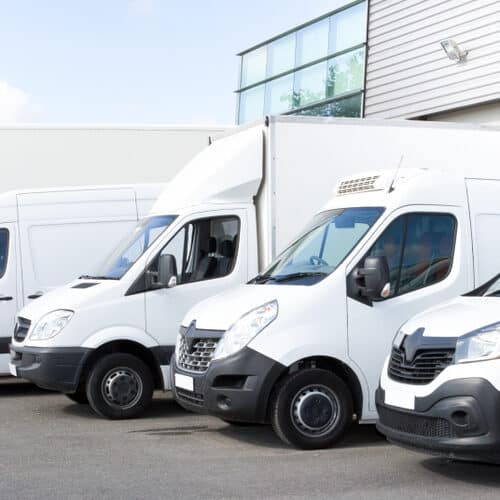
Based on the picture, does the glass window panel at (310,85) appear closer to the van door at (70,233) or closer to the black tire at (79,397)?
the van door at (70,233)

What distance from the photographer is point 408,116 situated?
19578 mm

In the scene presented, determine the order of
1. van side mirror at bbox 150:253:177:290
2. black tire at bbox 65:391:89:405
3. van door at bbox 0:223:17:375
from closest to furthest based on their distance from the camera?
van side mirror at bbox 150:253:177:290 < black tire at bbox 65:391:89:405 < van door at bbox 0:223:17:375

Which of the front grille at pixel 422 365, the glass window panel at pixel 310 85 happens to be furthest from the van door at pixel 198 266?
the glass window panel at pixel 310 85

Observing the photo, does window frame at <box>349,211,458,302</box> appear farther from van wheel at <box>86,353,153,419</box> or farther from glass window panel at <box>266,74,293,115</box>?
glass window panel at <box>266,74,293,115</box>

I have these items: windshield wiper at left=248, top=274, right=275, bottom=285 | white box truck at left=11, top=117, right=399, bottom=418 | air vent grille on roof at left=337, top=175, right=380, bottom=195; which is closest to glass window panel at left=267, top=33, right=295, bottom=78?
white box truck at left=11, top=117, right=399, bottom=418

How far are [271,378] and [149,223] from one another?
3158 mm

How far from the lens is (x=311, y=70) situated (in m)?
23.0

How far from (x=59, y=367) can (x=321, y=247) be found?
9.71 feet

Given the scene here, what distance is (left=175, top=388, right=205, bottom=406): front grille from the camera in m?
9.20

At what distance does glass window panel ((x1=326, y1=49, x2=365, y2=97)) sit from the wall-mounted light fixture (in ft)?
9.65

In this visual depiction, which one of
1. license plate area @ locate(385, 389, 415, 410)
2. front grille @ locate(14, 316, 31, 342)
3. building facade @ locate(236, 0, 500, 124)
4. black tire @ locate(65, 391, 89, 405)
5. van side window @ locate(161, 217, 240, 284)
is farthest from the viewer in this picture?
building facade @ locate(236, 0, 500, 124)

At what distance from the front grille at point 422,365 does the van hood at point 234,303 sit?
1467 mm

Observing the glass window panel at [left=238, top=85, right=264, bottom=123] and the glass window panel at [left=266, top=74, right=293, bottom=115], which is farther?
the glass window panel at [left=238, top=85, right=264, bottom=123]

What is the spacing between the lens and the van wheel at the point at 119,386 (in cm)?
1093
